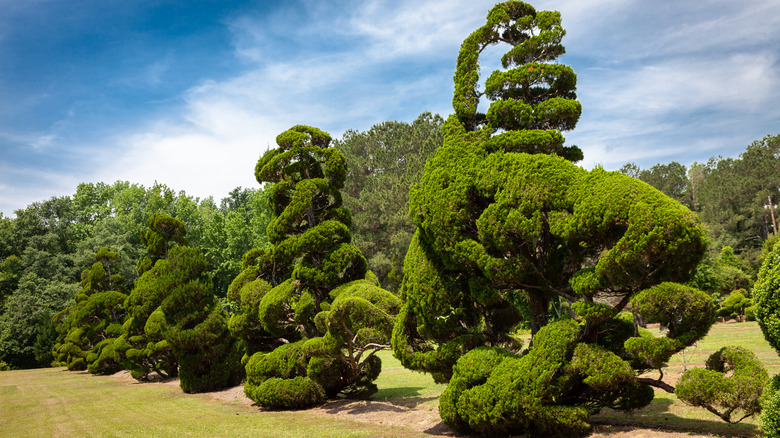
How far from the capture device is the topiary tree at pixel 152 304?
20609mm

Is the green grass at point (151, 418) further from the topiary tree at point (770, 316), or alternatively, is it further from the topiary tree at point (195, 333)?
the topiary tree at point (770, 316)

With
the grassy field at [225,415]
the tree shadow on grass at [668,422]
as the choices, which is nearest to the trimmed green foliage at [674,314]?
the tree shadow on grass at [668,422]

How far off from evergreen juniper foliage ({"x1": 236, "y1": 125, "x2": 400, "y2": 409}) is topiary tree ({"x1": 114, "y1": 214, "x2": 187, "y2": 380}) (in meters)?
5.93

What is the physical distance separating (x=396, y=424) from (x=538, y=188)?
19.9ft

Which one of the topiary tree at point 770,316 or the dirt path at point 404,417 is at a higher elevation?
the topiary tree at point 770,316

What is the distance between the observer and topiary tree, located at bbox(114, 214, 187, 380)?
811 inches

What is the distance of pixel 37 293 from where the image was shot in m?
42.9

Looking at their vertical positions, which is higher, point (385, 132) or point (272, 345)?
point (385, 132)

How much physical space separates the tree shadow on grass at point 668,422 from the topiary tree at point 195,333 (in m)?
14.4

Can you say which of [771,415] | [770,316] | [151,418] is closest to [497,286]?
[770,316]

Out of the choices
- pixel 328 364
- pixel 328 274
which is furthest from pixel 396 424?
pixel 328 274

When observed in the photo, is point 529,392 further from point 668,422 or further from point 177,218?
point 177,218

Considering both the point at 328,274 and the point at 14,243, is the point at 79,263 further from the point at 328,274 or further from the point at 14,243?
the point at 328,274

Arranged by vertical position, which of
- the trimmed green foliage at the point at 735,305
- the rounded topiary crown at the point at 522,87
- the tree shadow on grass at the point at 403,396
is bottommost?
the trimmed green foliage at the point at 735,305
